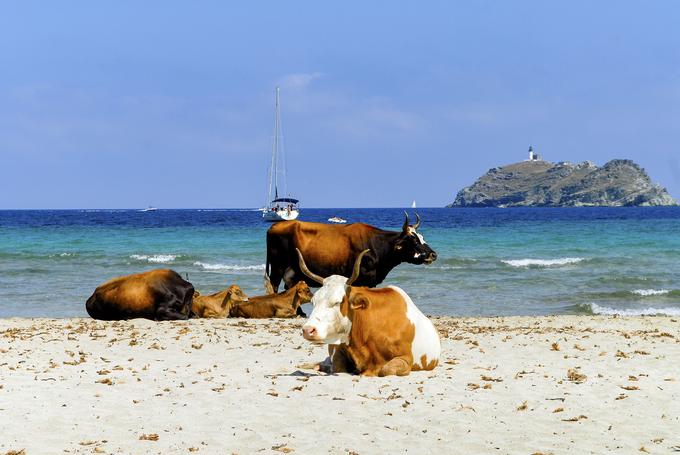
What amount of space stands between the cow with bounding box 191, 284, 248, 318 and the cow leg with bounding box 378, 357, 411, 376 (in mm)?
8072

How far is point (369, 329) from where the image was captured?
966 cm

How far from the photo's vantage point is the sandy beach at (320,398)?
731cm

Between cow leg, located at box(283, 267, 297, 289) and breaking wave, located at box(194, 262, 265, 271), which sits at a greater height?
cow leg, located at box(283, 267, 297, 289)

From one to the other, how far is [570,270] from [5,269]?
2105 cm

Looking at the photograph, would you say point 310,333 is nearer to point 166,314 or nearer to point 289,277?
point 166,314

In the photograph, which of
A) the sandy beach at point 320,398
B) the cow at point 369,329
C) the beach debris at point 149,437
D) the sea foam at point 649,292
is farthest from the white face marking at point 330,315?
the sea foam at point 649,292

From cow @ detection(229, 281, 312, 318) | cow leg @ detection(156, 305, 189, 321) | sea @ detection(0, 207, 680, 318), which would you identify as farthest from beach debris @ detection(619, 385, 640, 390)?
sea @ detection(0, 207, 680, 318)

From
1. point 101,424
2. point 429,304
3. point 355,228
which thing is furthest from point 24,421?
point 429,304

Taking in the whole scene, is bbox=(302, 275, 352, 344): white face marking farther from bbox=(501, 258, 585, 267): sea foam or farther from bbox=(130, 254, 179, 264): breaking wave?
bbox=(130, 254, 179, 264): breaking wave

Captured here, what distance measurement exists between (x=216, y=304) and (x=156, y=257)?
22.3 m

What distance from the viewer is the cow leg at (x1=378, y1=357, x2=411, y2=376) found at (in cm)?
970

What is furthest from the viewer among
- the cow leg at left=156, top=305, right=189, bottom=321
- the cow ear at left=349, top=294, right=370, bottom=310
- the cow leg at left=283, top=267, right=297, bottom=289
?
the cow leg at left=283, top=267, right=297, bottom=289

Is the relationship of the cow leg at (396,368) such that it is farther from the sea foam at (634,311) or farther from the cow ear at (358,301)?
the sea foam at (634,311)

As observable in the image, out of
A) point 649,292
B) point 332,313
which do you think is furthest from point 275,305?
point 649,292
